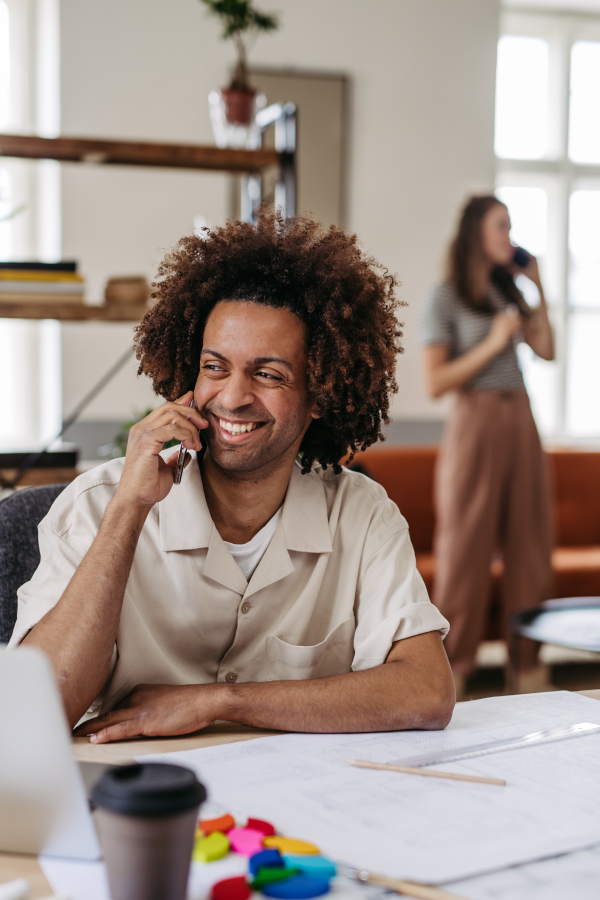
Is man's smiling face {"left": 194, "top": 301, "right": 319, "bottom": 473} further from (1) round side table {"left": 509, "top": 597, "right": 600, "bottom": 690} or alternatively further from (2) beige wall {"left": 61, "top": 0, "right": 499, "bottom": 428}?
(2) beige wall {"left": 61, "top": 0, "right": 499, "bottom": 428}

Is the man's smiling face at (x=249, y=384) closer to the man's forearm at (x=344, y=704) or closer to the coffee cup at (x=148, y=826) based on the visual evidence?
the man's forearm at (x=344, y=704)

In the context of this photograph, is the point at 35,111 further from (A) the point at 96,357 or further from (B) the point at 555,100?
(B) the point at 555,100

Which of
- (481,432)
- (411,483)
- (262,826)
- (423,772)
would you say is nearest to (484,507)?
(481,432)

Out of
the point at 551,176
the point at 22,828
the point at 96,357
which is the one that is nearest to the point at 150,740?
the point at 22,828

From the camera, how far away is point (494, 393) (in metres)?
3.11

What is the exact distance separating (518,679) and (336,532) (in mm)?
1736

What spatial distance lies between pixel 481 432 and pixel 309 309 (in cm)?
178

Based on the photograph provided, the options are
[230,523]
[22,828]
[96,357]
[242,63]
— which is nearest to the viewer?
[22,828]

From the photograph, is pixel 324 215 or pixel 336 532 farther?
pixel 324 215

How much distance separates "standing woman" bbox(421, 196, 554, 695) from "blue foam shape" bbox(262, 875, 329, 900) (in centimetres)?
246

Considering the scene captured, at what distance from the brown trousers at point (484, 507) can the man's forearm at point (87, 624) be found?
79.9 inches

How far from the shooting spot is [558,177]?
4844 mm

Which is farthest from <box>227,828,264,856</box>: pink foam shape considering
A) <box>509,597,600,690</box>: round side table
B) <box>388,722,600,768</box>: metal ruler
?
<box>509,597,600,690</box>: round side table

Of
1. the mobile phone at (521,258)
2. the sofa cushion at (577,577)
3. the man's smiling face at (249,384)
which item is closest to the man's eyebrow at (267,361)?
the man's smiling face at (249,384)
